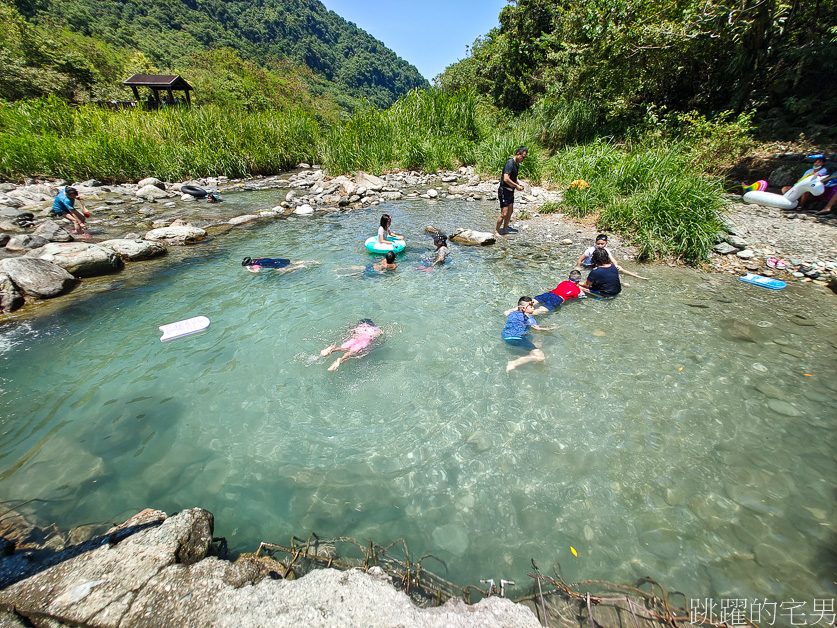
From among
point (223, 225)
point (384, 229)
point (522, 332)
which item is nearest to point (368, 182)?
point (223, 225)

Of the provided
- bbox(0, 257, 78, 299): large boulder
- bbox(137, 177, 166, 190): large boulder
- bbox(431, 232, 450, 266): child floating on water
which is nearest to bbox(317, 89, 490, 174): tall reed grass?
bbox(137, 177, 166, 190): large boulder

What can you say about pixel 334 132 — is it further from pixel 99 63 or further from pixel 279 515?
pixel 99 63

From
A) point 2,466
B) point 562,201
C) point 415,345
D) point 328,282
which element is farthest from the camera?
point 562,201

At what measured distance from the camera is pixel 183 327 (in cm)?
511

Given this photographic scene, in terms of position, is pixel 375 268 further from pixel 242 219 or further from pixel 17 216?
pixel 17 216

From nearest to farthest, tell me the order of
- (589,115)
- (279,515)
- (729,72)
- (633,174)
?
1. (279,515)
2. (633,174)
3. (729,72)
4. (589,115)

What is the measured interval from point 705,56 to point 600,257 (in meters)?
12.2

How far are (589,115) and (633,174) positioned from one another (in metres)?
6.20

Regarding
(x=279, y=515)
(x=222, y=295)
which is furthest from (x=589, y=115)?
(x=279, y=515)

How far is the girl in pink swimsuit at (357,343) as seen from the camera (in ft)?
15.2

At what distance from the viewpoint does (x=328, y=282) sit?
22.2 ft

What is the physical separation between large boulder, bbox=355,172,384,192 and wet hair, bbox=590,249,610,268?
1007 centimetres

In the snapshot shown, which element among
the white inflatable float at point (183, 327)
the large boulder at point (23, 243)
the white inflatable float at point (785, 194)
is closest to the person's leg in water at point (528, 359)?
the white inflatable float at point (183, 327)

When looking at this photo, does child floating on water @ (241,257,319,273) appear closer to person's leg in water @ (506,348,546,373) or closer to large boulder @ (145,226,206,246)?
large boulder @ (145,226,206,246)
